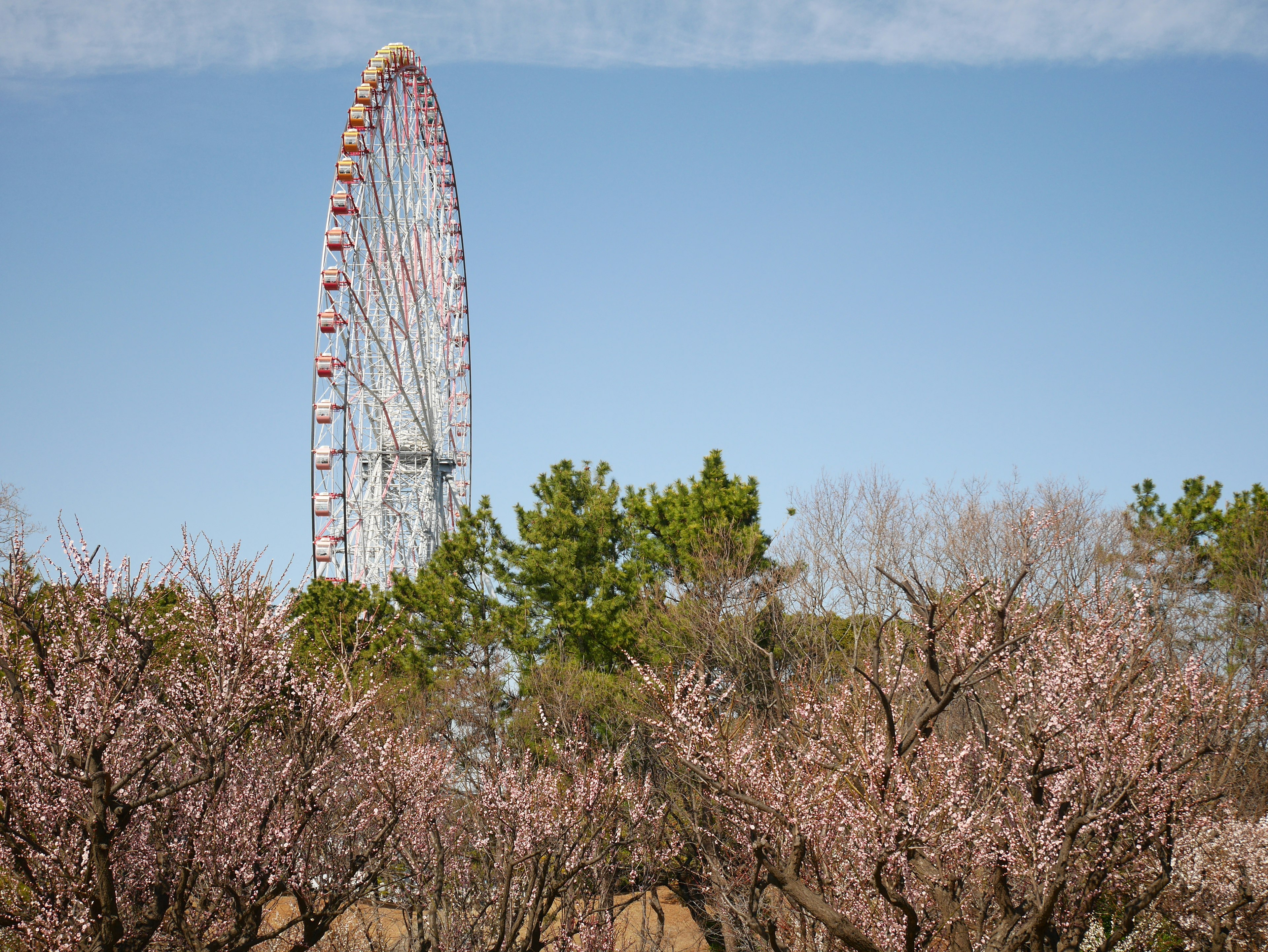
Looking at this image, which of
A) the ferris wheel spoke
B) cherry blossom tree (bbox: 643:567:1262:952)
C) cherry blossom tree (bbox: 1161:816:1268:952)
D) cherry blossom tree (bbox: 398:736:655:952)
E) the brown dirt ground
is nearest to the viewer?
cherry blossom tree (bbox: 643:567:1262:952)

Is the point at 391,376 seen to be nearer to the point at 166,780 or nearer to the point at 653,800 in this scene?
the point at 653,800

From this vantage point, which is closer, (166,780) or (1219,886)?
(166,780)

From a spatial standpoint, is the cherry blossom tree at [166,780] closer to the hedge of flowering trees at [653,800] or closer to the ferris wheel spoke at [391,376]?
the hedge of flowering trees at [653,800]

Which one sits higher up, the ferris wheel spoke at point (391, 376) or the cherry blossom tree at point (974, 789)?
the ferris wheel spoke at point (391, 376)

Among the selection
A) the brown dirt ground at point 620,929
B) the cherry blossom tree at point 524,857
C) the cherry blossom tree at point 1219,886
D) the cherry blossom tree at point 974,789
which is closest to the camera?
the cherry blossom tree at point 974,789

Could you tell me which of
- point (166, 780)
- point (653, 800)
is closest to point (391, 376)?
point (653, 800)

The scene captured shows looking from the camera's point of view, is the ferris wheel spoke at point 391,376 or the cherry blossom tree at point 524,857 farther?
the ferris wheel spoke at point 391,376

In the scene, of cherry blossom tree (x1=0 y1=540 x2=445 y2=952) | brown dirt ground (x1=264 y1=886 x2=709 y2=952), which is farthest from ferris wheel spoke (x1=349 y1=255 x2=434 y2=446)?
cherry blossom tree (x1=0 y1=540 x2=445 y2=952)

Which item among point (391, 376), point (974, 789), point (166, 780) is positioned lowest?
point (974, 789)

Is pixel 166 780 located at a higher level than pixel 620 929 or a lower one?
higher

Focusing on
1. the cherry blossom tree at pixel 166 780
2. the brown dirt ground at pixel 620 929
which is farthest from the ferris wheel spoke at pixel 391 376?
the cherry blossom tree at pixel 166 780

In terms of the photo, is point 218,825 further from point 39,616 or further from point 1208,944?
point 1208,944

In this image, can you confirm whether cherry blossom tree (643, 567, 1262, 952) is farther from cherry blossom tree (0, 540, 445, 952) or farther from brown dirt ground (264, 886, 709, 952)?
brown dirt ground (264, 886, 709, 952)

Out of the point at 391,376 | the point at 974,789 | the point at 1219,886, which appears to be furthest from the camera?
the point at 391,376
